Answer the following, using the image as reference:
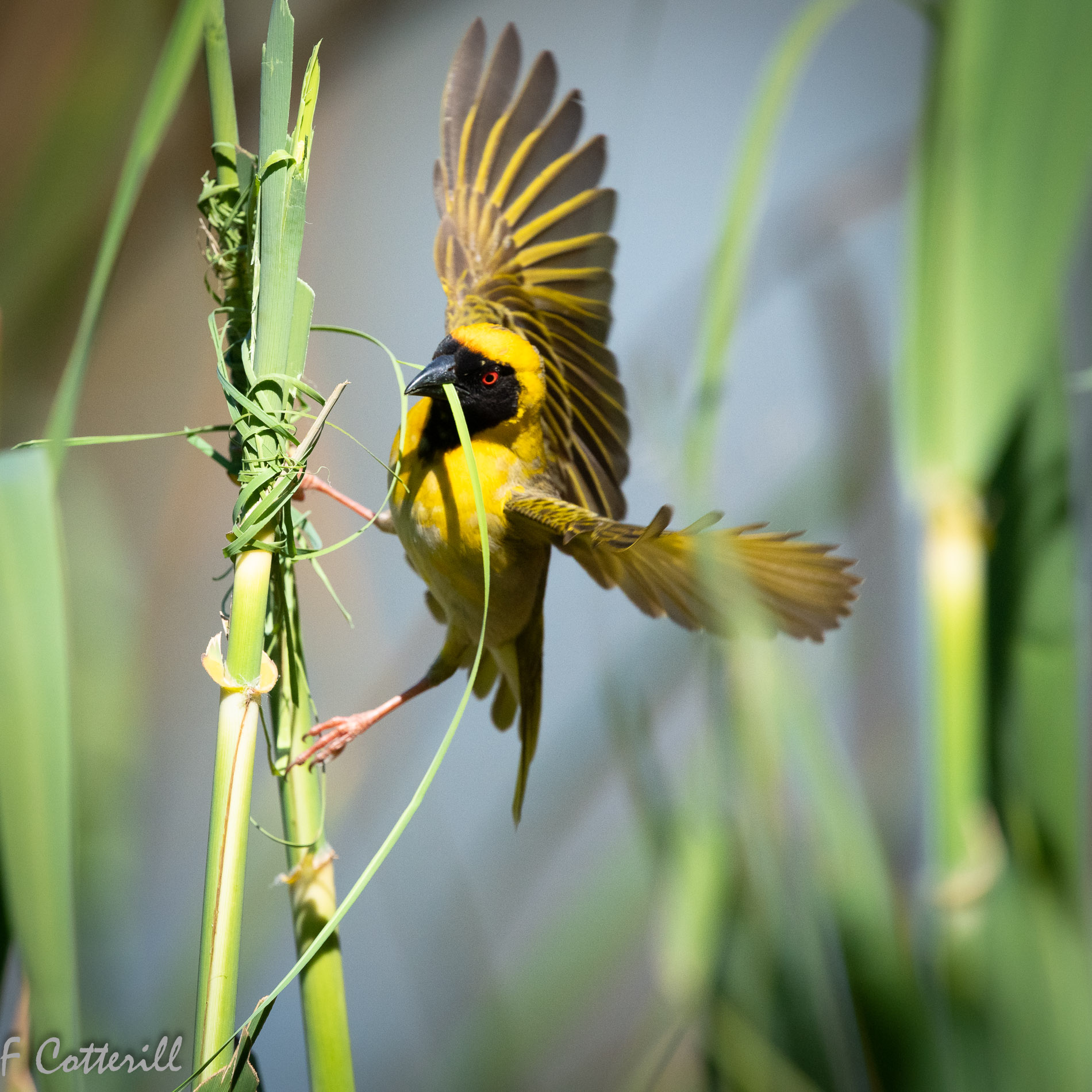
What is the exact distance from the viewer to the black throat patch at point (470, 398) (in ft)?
1.97

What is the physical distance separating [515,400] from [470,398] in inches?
1.8

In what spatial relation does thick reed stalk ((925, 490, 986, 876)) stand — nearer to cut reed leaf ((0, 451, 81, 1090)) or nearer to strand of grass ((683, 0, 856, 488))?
strand of grass ((683, 0, 856, 488))

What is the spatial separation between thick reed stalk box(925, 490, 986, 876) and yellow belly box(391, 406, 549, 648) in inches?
11.3

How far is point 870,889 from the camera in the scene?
0.52m

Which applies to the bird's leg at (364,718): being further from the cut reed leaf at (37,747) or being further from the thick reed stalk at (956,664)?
the thick reed stalk at (956,664)

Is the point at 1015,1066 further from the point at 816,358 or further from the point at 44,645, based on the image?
the point at 816,358

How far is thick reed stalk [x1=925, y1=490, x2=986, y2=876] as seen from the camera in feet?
1.55

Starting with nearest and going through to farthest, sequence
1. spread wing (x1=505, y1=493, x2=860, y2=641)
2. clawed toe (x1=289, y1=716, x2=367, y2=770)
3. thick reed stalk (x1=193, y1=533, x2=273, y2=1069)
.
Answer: thick reed stalk (x1=193, y1=533, x2=273, y2=1069), spread wing (x1=505, y1=493, x2=860, y2=641), clawed toe (x1=289, y1=716, x2=367, y2=770)

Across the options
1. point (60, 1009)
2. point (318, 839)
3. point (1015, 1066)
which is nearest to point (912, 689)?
point (1015, 1066)

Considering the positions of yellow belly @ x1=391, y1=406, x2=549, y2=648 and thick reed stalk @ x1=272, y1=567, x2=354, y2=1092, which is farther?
yellow belly @ x1=391, y1=406, x2=549, y2=648

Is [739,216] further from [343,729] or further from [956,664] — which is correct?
[343,729]

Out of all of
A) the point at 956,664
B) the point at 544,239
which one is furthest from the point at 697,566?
the point at 544,239

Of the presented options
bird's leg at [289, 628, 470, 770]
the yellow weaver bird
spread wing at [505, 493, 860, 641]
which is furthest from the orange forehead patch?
bird's leg at [289, 628, 470, 770]

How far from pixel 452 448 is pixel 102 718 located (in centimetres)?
59
